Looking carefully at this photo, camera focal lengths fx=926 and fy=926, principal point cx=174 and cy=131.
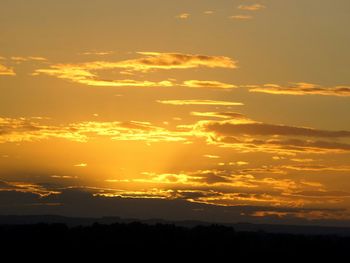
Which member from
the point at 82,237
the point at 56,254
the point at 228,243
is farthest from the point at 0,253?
the point at 228,243

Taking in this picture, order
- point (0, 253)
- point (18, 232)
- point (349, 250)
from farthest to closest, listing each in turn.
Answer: point (18, 232) → point (349, 250) → point (0, 253)

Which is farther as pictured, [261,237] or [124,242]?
[261,237]

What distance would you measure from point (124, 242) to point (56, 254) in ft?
49.4

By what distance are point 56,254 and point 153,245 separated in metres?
15.8

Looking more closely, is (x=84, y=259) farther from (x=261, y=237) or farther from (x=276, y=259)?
(x=261, y=237)

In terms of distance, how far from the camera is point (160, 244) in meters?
133

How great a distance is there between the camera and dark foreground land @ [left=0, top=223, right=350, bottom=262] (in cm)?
12338

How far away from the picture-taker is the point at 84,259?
393ft

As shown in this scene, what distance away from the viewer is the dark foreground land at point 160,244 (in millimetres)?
123375

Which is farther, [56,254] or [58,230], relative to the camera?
[58,230]

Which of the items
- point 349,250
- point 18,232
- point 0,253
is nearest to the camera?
point 0,253

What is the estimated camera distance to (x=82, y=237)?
13788cm

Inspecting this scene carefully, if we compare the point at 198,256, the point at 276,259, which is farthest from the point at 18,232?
the point at 276,259

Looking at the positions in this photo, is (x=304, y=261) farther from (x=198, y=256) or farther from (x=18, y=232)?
(x=18, y=232)
